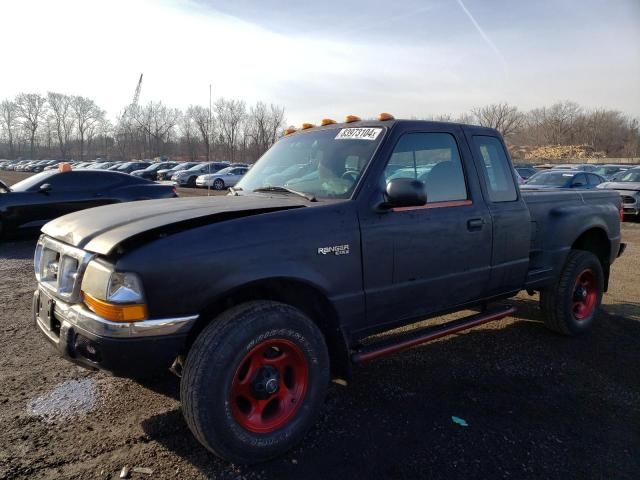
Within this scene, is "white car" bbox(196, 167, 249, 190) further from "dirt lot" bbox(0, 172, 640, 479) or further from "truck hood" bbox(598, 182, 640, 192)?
"dirt lot" bbox(0, 172, 640, 479)

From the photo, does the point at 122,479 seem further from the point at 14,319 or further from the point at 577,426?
the point at 14,319

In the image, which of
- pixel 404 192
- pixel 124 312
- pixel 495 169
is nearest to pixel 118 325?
pixel 124 312

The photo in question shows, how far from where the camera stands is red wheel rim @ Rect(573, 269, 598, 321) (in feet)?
16.0

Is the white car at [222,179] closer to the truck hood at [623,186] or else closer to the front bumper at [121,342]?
the truck hood at [623,186]

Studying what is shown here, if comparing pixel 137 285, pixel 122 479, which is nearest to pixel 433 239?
pixel 137 285

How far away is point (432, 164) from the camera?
11.8 ft

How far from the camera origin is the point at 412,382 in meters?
3.69

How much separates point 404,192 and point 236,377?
150cm

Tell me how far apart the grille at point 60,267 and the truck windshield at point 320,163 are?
4.85ft

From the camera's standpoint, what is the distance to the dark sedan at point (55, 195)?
8648mm

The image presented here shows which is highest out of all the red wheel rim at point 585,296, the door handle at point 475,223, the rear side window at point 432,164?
the rear side window at point 432,164

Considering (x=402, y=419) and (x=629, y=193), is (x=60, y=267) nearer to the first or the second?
(x=402, y=419)

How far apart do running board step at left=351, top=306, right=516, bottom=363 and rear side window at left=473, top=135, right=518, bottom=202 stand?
1.00 metres

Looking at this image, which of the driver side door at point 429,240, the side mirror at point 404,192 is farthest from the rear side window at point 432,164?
the side mirror at point 404,192
